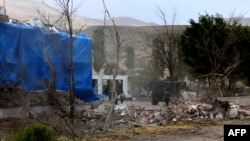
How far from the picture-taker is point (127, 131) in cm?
1253

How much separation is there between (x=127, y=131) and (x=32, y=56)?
480 centimetres

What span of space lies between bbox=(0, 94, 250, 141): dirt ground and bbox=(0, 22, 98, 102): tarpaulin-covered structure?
1405mm

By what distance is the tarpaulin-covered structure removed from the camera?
13914mm

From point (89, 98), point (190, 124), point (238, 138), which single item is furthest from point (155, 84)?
point (238, 138)

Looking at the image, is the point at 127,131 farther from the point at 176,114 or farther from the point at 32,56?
the point at 32,56

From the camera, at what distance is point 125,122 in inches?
573

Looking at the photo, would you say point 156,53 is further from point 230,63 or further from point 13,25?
point 13,25

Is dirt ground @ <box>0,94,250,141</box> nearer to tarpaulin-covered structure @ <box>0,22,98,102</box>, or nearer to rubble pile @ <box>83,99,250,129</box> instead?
rubble pile @ <box>83,99,250,129</box>

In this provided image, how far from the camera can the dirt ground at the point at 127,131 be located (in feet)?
37.1

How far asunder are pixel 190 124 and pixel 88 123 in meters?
3.26

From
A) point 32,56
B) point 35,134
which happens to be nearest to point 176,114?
point 32,56

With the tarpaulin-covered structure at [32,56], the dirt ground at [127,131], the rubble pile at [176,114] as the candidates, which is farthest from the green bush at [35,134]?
the rubble pile at [176,114]

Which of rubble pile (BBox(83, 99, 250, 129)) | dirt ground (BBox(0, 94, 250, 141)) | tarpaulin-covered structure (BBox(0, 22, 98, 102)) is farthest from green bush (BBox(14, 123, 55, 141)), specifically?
rubble pile (BBox(83, 99, 250, 129))

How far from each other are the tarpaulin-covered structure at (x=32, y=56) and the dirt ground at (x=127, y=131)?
1405 millimetres
